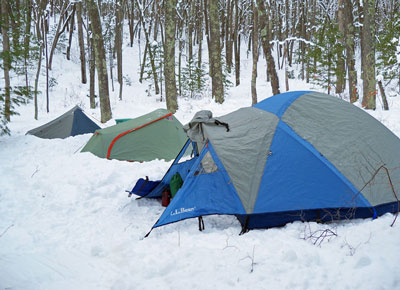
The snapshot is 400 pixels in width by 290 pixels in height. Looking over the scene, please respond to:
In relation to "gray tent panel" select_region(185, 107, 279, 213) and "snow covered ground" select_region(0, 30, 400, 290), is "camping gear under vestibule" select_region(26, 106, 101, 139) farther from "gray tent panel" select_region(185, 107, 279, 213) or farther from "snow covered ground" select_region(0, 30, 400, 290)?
"gray tent panel" select_region(185, 107, 279, 213)

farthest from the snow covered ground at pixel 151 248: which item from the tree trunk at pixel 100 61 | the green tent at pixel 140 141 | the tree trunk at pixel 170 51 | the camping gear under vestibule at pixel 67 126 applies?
the tree trunk at pixel 170 51

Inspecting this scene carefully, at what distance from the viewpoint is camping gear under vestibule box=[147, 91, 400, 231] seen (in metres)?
3.56

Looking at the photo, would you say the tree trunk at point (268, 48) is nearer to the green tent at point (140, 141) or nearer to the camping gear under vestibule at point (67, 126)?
the green tent at point (140, 141)

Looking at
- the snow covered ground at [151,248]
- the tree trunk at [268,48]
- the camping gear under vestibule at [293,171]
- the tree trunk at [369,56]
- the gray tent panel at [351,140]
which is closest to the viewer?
the snow covered ground at [151,248]

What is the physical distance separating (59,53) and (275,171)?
1130 inches

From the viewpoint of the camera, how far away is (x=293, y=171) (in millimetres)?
3693

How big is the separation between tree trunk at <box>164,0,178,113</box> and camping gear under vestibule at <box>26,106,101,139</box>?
11.1ft

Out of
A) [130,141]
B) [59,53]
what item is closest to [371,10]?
[130,141]

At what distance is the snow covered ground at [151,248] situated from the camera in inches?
102

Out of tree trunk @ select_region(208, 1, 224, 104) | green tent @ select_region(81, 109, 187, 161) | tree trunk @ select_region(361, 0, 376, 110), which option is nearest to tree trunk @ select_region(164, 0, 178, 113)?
tree trunk @ select_region(208, 1, 224, 104)

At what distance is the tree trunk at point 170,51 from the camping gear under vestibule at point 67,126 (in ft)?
11.1

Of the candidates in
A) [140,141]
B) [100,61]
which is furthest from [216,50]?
[140,141]

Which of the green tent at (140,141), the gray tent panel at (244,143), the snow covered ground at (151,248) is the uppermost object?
the gray tent panel at (244,143)

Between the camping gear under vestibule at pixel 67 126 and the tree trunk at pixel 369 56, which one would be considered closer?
the camping gear under vestibule at pixel 67 126
